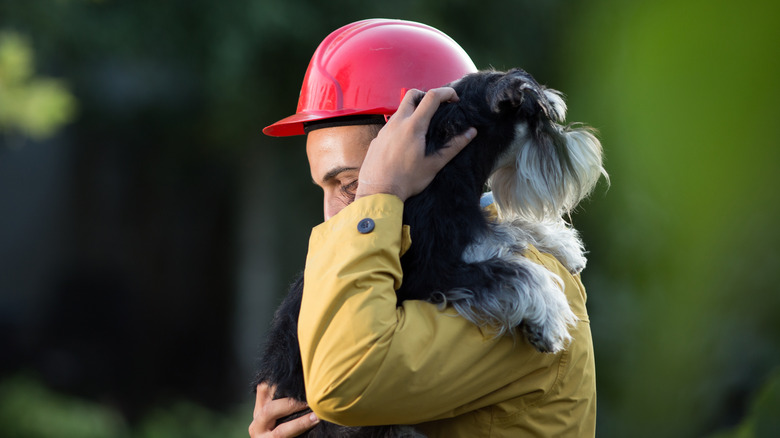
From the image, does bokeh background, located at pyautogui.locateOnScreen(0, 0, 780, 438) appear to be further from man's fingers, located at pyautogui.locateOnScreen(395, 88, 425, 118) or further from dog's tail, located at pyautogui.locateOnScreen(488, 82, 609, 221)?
man's fingers, located at pyautogui.locateOnScreen(395, 88, 425, 118)

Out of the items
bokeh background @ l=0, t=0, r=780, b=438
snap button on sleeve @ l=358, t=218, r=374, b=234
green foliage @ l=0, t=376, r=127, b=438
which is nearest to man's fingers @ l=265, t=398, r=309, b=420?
snap button on sleeve @ l=358, t=218, r=374, b=234

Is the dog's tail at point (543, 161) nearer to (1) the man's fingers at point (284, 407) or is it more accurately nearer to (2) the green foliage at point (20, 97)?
(1) the man's fingers at point (284, 407)

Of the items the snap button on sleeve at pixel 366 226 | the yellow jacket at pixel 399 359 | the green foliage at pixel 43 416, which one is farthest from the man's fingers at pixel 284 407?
the green foliage at pixel 43 416

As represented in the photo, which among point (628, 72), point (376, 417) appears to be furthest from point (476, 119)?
point (628, 72)

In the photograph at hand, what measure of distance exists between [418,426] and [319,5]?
5787 mm

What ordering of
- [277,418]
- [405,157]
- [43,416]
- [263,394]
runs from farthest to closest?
[43,416] → [263,394] → [277,418] → [405,157]

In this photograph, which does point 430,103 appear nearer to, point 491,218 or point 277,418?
point 491,218

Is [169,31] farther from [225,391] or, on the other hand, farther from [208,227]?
[225,391]

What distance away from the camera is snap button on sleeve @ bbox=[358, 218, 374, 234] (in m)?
2.03

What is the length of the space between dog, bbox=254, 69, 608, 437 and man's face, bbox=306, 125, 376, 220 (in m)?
0.34

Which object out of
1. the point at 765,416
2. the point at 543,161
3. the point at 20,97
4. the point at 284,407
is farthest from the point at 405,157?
the point at 20,97

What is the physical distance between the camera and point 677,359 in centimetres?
575

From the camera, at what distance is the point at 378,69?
2602 millimetres

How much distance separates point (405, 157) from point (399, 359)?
2.01 feet
